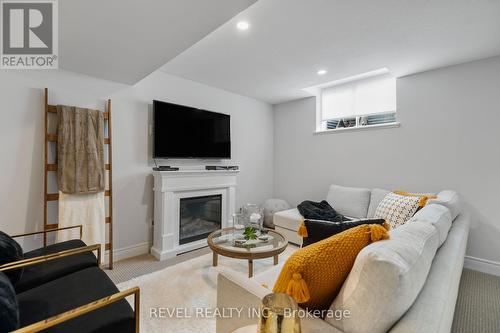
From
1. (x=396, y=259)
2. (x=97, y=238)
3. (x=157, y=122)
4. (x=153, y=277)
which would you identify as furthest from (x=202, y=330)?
(x=157, y=122)

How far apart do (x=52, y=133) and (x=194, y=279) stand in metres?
2.07

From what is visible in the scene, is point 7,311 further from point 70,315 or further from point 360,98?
point 360,98

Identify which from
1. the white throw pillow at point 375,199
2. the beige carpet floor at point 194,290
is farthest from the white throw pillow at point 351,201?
the beige carpet floor at point 194,290

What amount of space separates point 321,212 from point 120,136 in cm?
278

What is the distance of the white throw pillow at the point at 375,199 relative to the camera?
3.05 metres

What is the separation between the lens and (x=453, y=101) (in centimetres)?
281

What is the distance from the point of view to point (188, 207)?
315cm

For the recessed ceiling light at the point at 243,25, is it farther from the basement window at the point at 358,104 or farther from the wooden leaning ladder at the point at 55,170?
the basement window at the point at 358,104

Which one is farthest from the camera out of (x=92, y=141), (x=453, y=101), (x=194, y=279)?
(x=453, y=101)

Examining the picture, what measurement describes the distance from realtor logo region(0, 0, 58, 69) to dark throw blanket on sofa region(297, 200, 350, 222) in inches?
123

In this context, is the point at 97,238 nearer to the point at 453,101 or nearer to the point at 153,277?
the point at 153,277

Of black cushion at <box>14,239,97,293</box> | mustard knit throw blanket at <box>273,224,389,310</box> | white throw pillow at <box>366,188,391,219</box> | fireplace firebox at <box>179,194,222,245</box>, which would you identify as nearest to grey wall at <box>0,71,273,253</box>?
fireplace firebox at <box>179,194,222,245</box>

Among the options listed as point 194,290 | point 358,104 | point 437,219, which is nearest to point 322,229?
point 437,219

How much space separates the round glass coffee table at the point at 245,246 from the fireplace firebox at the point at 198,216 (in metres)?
0.79
